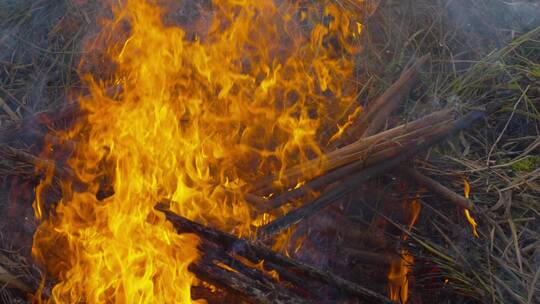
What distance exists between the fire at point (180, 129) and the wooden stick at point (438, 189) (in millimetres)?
596

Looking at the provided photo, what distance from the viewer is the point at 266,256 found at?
8.91 ft

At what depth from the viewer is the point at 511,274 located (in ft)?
9.18

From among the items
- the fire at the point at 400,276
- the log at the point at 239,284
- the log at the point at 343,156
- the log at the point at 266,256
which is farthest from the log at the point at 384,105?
the log at the point at 239,284

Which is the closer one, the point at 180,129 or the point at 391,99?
the point at 180,129

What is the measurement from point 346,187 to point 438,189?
1.91ft

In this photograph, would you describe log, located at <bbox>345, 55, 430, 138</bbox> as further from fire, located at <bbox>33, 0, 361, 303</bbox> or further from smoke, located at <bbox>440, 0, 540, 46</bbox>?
smoke, located at <bbox>440, 0, 540, 46</bbox>

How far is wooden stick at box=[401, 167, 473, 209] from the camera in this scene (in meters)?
3.08

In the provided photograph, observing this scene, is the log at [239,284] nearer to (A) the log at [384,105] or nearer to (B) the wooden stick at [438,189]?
(B) the wooden stick at [438,189]

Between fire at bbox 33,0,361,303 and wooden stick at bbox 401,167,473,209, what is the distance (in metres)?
0.60

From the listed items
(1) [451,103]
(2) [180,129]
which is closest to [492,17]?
(1) [451,103]

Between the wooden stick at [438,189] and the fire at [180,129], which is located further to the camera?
the wooden stick at [438,189]

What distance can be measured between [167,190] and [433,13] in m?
2.72

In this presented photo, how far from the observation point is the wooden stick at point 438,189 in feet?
10.1

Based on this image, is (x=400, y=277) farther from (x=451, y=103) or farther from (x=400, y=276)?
(x=451, y=103)
